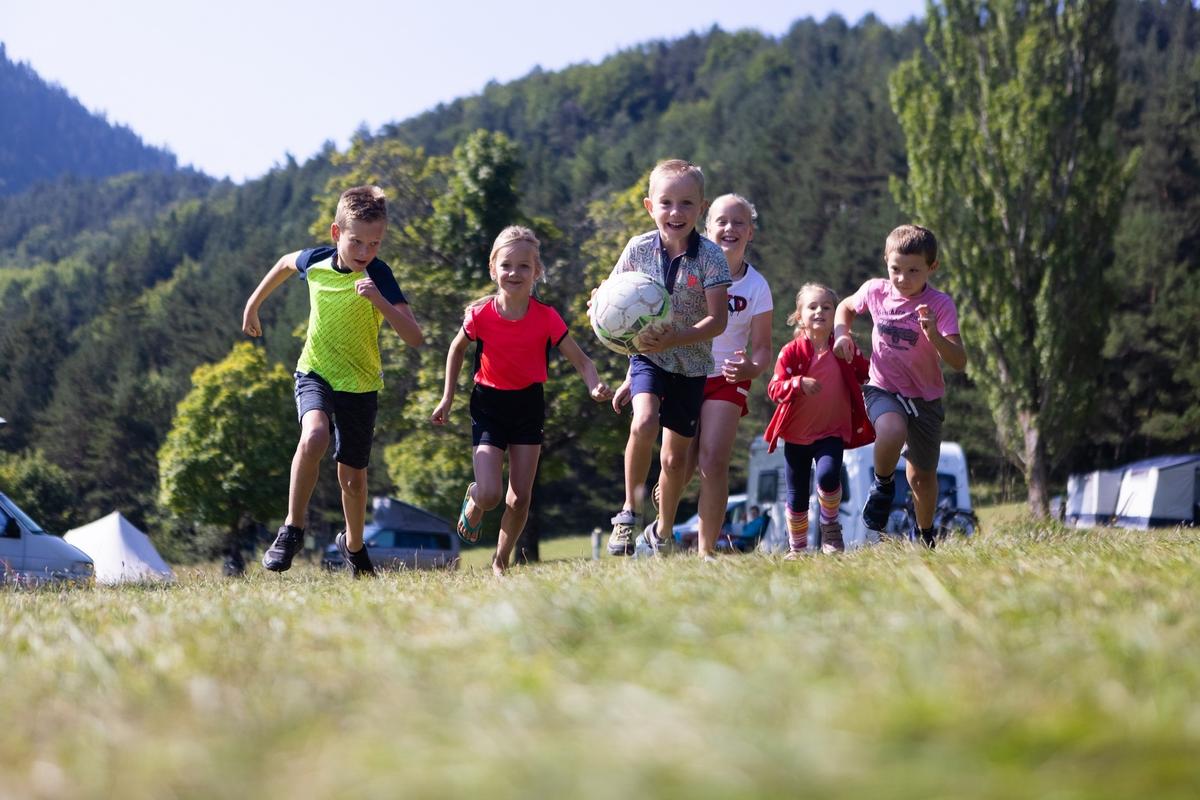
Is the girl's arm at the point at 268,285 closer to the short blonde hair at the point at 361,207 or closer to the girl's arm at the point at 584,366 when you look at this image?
the short blonde hair at the point at 361,207

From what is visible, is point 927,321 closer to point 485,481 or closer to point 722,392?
point 722,392

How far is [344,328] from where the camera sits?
24.6ft

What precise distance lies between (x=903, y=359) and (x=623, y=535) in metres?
2.30

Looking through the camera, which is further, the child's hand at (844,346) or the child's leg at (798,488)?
the child's leg at (798,488)

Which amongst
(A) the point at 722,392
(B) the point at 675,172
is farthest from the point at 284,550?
(B) the point at 675,172

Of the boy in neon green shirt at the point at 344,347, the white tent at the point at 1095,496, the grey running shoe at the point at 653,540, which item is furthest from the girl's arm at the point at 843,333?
the white tent at the point at 1095,496

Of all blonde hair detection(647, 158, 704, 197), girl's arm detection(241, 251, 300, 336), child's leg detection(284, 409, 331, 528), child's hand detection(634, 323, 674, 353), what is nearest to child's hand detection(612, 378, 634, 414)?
child's hand detection(634, 323, 674, 353)

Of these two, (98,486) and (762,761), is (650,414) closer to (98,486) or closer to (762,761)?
(762,761)

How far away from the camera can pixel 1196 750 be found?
1.68 metres

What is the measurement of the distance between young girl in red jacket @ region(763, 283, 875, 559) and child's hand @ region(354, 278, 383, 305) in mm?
2671

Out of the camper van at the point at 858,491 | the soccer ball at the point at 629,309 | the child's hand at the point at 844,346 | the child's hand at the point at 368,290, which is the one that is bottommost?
the camper van at the point at 858,491

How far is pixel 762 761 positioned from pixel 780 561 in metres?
3.50

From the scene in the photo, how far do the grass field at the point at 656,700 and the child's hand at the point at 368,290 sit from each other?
3.68m

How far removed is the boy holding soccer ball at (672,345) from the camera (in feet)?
22.1
